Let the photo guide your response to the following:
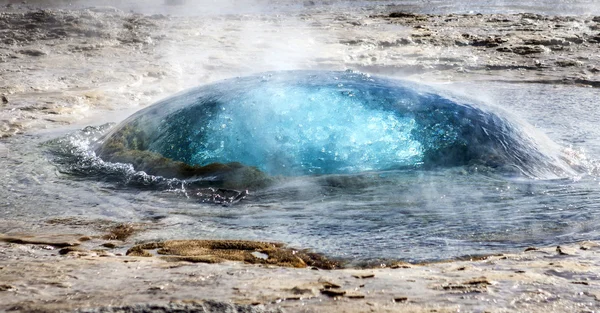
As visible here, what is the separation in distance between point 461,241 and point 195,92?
2.14 m

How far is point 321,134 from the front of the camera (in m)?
3.45

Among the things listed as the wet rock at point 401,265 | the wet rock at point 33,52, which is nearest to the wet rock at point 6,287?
the wet rock at point 401,265

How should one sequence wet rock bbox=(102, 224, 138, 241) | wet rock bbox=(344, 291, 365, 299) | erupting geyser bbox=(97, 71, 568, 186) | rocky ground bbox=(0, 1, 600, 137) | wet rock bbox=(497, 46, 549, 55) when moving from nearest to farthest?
wet rock bbox=(344, 291, 365, 299)
wet rock bbox=(102, 224, 138, 241)
erupting geyser bbox=(97, 71, 568, 186)
rocky ground bbox=(0, 1, 600, 137)
wet rock bbox=(497, 46, 549, 55)

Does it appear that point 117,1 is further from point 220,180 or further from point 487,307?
point 487,307

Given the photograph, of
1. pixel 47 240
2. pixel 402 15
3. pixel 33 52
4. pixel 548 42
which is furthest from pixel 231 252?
pixel 402 15

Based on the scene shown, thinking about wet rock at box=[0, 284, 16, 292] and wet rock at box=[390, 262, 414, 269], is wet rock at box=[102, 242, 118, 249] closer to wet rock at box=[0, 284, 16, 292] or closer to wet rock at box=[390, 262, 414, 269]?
wet rock at box=[0, 284, 16, 292]

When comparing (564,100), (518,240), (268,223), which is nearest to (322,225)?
(268,223)

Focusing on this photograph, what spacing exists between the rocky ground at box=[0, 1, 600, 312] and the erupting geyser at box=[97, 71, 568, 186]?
908 millimetres

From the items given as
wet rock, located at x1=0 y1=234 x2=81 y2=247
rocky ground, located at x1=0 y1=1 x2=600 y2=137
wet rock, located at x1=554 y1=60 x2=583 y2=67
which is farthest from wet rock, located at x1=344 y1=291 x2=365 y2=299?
wet rock, located at x1=554 y1=60 x2=583 y2=67

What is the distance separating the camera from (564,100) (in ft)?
17.0

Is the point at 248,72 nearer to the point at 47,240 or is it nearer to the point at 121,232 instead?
the point at 121,232

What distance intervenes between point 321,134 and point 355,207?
64 centimetres

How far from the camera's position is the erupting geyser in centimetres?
336

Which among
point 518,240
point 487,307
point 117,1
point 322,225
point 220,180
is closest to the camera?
point 487,307
